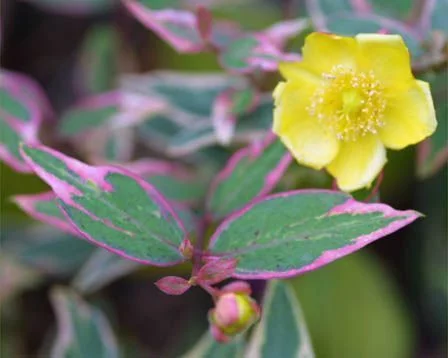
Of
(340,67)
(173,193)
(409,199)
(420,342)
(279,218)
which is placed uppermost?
(340,67)

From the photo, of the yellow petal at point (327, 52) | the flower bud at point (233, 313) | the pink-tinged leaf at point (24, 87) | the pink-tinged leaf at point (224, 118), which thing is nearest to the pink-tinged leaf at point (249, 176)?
the pink-tinged leaf at point (224, 118)

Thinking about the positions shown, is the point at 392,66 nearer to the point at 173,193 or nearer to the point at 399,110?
the point at 399,110

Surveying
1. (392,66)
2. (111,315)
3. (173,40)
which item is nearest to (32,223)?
(111,315)

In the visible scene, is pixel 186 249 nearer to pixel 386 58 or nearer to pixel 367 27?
pixel 386 58

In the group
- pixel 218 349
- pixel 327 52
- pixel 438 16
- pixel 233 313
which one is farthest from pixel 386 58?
pixel 218 349

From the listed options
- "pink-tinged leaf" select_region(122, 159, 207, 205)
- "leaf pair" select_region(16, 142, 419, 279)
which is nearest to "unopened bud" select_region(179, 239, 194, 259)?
"leaf pair" select_region(16, 142, 419, 279)

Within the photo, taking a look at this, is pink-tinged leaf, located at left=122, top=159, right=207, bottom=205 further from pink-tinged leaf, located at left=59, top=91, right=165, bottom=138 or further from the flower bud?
the flower bud
